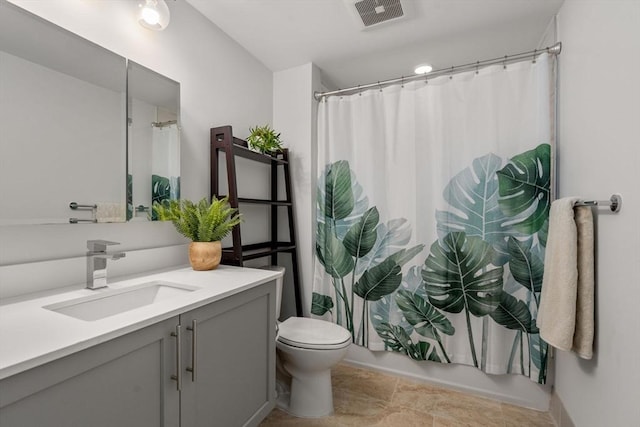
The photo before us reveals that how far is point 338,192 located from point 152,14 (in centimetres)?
150

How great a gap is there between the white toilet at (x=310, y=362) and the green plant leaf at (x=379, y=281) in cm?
44

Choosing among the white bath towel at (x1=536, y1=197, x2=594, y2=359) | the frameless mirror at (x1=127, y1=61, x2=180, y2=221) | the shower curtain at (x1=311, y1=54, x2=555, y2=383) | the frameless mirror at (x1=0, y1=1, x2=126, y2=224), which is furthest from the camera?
the shower curtain at (x1=311, y1=54, x2=555, y2=383)

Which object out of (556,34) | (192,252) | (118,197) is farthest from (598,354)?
(118,197)

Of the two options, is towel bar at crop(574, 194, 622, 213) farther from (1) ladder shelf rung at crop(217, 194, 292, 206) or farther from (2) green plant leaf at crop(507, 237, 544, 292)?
(1) ladder shelf rung at crop(217, 194, 292, 206)

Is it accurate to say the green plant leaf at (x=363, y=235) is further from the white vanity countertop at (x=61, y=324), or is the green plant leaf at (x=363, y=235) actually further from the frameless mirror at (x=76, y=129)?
the frameless mirror at (x=76, y=129)

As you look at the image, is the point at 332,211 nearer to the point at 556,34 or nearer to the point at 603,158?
the point at 603,158

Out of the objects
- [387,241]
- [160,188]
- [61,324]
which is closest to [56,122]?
[160,188]

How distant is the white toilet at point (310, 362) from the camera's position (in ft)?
5.48

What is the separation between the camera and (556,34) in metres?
1.80

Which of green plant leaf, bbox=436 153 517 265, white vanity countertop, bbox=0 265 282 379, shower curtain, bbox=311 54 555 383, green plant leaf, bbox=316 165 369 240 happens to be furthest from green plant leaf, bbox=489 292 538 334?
white vanity countertop, bbox=0 265 282 379

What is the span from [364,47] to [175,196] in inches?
64.5

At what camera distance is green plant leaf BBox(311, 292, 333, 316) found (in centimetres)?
234

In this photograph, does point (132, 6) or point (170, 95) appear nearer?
point (132, 6)

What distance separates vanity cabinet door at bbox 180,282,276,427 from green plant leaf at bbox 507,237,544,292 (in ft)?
4.69
